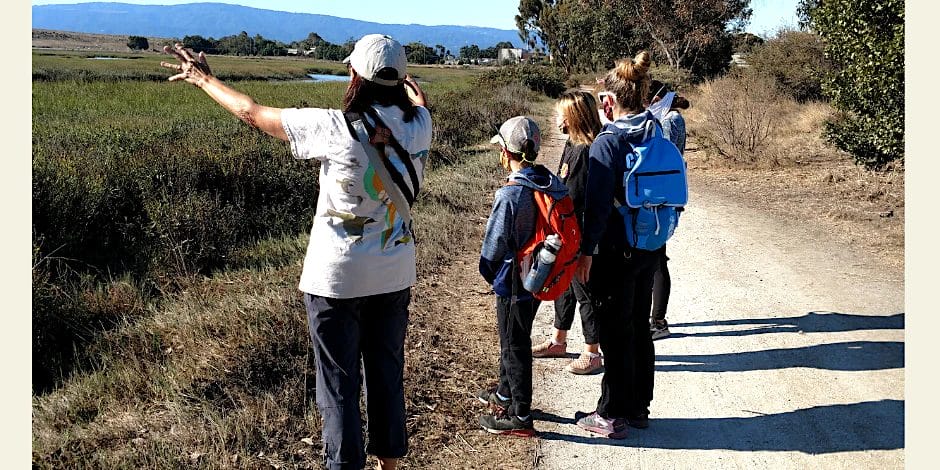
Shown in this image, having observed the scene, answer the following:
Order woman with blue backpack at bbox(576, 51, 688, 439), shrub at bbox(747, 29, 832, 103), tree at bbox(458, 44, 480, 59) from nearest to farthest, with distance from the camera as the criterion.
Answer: woman with blue backpack at bbox(576, 51, 688, 439)
shrub at bbox(747, 29, 832, 103)
tree at bbox(458, 44, 480, 59)

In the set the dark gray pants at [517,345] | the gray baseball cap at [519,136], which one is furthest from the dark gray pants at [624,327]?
the gray baseball cap at [519,136]

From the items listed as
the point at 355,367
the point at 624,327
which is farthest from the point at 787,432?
the point at 355,367

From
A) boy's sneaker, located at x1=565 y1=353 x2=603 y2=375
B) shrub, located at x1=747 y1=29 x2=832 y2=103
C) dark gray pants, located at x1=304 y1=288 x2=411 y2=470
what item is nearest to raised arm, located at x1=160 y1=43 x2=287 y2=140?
dark gray pants, located at x1=304 y1=288 x2=411 y2=470

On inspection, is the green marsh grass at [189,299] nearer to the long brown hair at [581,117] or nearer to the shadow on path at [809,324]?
the long brown hair at [581,117]

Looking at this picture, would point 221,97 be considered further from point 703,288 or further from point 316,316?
point 703,288

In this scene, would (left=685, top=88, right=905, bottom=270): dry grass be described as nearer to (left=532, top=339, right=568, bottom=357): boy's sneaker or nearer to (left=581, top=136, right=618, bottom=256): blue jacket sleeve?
(left=532, top=339, right=568, bottom=357): boy's sneaker

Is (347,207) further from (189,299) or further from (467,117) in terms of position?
(467,117)

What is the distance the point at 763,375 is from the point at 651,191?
183cm

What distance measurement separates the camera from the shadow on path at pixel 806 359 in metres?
5.05

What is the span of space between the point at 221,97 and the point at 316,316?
0.91 meters

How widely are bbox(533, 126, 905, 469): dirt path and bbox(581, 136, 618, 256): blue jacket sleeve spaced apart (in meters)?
1.15

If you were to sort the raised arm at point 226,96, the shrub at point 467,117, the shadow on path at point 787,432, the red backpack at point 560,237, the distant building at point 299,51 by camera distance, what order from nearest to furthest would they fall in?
the raised arm at point 226,96, the red backpack at point 560,237, the shadow on path at point 787,432, the shrub at point 467,117, the distant building at point 299,51

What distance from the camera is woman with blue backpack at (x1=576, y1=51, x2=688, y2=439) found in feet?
12.4

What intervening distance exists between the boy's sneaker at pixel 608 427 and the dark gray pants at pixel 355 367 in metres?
1.27
